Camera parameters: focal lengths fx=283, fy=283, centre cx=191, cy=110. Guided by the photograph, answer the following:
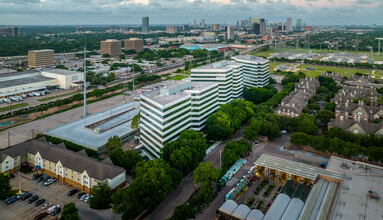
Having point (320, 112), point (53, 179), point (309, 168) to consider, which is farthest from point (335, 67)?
point (53, 179)

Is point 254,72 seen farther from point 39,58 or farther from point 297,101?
point 39,58

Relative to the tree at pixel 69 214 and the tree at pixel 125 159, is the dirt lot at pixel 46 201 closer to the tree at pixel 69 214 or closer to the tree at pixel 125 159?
the tree at pixel 69 214

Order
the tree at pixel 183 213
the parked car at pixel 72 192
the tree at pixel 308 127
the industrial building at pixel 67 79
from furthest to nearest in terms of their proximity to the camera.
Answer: the industrial building at pixel 67 79
the tree at pixel 308 127
the parked car at pixel 72 192
the tree at pixel 183 213

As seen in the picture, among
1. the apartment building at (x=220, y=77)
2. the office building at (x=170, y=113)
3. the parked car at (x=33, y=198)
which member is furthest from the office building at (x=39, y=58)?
Answer: the parked car at (x=33, y=198)

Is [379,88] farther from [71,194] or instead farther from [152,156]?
[71,194]

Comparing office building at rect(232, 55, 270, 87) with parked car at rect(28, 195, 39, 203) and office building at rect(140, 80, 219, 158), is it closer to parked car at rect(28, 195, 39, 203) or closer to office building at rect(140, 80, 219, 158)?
office building at rect(140, 80, 219, 158)

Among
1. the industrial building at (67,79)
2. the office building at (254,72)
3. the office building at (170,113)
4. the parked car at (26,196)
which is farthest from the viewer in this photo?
the industrial building at (67,79)
